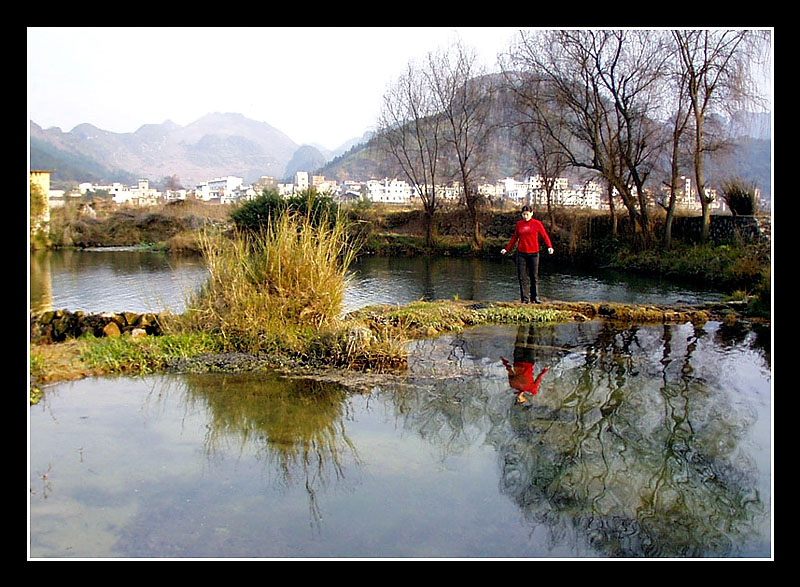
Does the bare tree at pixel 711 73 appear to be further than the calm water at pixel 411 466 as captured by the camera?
Yes

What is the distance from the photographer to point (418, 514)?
14.3 ft

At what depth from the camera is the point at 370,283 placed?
56.4 ft

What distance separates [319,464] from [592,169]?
20.9 meters

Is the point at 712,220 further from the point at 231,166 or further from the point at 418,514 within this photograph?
the point at 231,166

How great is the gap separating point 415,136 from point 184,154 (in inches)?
756

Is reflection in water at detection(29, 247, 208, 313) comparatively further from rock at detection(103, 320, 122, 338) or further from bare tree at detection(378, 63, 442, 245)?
bare tree at detection(378, 63, 442, 245)

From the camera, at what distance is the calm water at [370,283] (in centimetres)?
1311

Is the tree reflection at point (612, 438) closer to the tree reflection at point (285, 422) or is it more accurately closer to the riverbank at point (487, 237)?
the tree reflection at point (285, 422)

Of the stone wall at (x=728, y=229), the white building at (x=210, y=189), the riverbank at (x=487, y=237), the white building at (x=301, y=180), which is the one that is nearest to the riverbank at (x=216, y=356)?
the riverbank at (x=487, y=237)

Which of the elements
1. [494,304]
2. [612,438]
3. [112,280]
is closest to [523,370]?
[612,438]

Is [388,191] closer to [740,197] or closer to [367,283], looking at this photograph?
[367,283]

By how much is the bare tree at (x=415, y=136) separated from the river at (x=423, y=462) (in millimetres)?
21442


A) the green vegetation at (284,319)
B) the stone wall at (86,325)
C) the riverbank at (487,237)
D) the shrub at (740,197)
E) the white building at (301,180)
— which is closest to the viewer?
the green vegetation at (284,319)

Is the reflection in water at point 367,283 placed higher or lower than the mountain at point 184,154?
lower
